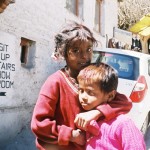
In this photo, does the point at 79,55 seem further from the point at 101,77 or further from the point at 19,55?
the point at 19,55

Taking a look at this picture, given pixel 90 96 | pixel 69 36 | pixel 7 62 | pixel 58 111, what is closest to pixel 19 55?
pixel 7 62

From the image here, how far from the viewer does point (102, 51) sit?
613 cm

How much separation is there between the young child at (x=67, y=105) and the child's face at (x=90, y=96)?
4 cm

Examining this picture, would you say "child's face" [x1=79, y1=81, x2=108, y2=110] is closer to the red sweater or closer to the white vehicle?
the red sweater

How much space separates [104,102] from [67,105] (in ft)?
0.74

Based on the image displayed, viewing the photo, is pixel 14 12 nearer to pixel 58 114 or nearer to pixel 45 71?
pixel 45 71

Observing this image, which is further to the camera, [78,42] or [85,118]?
[78,42]

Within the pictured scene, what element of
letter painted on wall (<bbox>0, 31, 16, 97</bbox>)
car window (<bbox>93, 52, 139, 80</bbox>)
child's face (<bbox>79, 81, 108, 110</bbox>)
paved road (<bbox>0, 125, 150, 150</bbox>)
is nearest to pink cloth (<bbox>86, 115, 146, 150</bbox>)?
child's face (<bbox>79, 81, 108, 110</bbox>)

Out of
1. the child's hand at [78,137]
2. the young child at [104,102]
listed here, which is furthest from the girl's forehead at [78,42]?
the child's hand at [78,137]

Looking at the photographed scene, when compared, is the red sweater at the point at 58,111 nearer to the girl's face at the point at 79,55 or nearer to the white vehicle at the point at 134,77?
the girl's face at the point at 79,55

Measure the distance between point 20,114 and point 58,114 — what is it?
16.4ft

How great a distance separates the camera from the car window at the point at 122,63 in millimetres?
5958

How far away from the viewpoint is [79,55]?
6.67 ft

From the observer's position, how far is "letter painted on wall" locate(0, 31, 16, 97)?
620 centimetres
